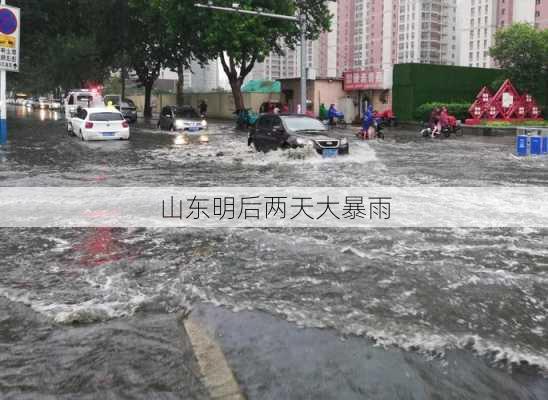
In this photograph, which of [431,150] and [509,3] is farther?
[509,3]

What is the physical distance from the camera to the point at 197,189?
1185cm

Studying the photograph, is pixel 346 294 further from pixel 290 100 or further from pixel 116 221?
pixel 290 100

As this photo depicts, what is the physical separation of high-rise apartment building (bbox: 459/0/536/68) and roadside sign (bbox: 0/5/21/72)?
383ft

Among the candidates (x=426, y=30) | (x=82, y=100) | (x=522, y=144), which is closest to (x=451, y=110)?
(x=522, y=144)

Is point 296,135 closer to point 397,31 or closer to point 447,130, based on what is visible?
point 447,130

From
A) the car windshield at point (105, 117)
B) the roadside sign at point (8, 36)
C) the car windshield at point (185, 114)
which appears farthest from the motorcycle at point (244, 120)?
the roadside sign at point (8, 36)

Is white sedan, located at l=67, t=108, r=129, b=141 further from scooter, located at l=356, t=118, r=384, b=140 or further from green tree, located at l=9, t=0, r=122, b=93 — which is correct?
green tree, located at l=9, t=0, r=122, b=93

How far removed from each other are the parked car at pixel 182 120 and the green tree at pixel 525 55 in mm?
20126

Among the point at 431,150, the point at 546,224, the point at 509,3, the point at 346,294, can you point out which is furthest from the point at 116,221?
the point at 509,3

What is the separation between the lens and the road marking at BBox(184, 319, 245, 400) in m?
→ 3.50

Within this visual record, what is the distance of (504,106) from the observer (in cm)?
3709

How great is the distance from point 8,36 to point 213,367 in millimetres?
20805

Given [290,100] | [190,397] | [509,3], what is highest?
[509,3]

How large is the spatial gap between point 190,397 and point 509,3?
460ft
